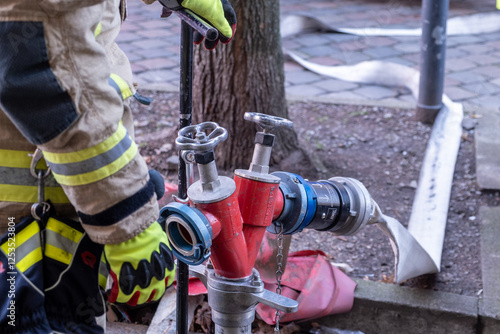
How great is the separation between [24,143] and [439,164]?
2415mm

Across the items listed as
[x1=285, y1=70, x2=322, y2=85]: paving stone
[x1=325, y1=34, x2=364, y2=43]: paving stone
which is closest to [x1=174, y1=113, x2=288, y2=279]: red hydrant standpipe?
[x1=285, y1=70, x2=322, y2=85]: paving stone

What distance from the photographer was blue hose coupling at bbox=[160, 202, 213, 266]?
4.39ft

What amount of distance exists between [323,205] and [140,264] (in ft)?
1.73

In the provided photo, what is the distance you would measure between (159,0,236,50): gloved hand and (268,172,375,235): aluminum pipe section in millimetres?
406

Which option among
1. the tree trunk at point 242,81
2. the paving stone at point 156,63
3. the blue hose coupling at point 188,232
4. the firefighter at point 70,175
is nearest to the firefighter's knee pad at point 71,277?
the firefighter at point 70,175

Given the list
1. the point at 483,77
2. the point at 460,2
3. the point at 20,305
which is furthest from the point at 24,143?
the point at 460,2

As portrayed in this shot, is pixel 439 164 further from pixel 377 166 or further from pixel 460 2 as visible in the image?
pixel 460 2

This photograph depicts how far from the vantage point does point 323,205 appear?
65.7 inches

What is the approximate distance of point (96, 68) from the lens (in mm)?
1283

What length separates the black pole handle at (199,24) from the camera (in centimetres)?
142

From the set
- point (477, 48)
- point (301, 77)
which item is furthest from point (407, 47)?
point (301, 77)

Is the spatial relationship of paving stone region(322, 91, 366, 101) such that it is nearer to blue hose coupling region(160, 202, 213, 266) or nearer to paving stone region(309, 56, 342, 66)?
paving stone region(309, 56, 342, 66)

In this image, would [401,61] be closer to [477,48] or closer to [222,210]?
[477,48]

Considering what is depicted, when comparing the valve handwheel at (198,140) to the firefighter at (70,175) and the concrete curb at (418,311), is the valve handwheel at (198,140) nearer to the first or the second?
the firefighter at (70,175)
